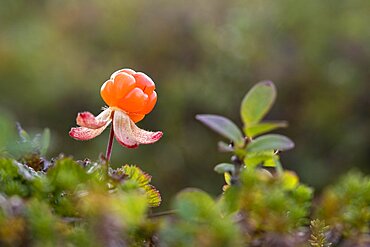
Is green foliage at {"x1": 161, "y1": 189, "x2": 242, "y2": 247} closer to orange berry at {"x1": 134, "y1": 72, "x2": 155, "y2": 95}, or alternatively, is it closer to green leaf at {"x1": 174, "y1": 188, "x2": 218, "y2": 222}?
green leaf at {"x1": 174, "y1": 188, "x2": 218, "y2": 222}

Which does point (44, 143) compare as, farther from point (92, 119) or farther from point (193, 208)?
point (193, 208)

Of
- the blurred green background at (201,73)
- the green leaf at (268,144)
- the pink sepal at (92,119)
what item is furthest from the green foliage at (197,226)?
the blurred green background at (201,73)

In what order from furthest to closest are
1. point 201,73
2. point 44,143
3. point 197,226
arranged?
point 201,73 < point 44,143 < point 197,226

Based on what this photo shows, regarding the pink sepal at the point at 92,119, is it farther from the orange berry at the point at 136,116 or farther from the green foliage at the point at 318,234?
the green foliage at the point at 318,234

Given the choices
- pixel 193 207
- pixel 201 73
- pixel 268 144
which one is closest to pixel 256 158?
pixel 268 144

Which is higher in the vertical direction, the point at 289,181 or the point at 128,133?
the point at 128,133

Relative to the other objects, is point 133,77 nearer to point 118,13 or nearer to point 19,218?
point 19,218

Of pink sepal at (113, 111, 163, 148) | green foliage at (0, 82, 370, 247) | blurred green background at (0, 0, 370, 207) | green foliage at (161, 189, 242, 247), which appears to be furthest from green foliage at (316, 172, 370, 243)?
blurred green background at (0, 0, 370, 207)

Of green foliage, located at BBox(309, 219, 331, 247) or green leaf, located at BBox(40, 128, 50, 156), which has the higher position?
green leaf, located at BBox(40, 128, 50, 156)
